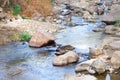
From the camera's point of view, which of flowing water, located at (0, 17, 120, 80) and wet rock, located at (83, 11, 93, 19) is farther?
wet rock, located at (83, 11, 93, 19)

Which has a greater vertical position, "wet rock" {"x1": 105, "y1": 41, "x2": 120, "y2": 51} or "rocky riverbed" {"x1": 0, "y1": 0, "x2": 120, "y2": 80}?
"wet rock" {"x1": 105, "y1": 41, "x2": 120, "y2": 51}

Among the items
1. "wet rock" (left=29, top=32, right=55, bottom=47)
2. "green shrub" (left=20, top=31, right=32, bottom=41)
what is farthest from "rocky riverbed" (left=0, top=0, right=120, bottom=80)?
"green shrub" (left=20, top=31, right=32, bottom=41)

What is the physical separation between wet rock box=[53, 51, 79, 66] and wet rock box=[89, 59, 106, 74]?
127 centimetres

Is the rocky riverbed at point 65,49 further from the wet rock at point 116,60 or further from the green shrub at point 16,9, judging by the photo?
the green shrub at point 16,9

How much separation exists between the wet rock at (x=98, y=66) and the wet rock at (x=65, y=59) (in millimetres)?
1270

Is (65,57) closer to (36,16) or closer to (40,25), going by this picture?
(40,25)

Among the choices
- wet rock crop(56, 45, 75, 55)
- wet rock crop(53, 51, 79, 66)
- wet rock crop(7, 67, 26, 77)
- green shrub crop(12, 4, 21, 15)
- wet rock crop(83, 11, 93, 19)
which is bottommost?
wet rock crop(83, 11, 93, 19)

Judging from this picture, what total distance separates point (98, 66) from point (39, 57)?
3.06 m

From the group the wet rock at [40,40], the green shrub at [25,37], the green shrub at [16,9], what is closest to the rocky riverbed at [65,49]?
the wet rock at [40,40]

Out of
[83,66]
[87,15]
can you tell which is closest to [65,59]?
[83,66]

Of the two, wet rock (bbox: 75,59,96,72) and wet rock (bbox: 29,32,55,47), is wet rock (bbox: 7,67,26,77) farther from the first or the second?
wet rock (bbox: 29,32,55,47)

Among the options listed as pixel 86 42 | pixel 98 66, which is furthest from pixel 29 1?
pixel 98 66

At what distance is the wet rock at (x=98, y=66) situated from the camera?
11094 mm

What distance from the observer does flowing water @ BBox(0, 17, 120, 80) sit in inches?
444
